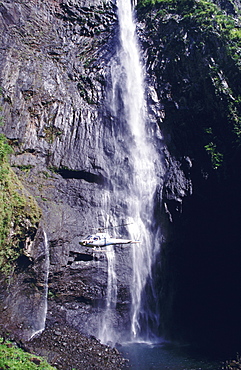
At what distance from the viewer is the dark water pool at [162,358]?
9.59m

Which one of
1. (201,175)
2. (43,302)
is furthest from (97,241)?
(201,175)

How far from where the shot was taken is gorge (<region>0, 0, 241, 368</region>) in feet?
37.8

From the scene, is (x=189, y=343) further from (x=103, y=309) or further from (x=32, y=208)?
(x=32, y=208)

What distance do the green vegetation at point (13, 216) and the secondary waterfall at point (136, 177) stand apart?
3644 millimetres

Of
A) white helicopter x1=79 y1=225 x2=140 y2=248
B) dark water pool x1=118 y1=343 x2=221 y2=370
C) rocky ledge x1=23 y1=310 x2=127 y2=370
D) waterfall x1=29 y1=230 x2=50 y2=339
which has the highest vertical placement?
white helicopter x1=79 y1=225 x2=140 y2=248

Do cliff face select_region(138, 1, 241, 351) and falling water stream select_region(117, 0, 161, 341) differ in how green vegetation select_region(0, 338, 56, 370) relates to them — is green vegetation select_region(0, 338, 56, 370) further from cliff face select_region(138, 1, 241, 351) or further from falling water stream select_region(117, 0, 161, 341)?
cliff face select_region(138, 1, 241, 351)

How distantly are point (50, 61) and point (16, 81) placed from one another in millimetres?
2312

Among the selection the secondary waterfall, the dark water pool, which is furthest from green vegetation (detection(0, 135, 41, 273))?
the dark water pool

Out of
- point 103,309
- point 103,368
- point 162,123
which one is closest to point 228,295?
point 103,309

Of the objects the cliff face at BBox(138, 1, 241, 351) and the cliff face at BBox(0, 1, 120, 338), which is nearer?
the cliff face at BBox(0, 1, 120, 338)

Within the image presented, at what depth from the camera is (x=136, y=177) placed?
1405 centimetres

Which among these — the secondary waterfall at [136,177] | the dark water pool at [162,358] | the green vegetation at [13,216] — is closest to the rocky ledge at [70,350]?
the dark water pool at [162,358]

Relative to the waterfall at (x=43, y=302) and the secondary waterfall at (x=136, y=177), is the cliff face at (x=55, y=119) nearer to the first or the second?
the waterfall at (x=43, y=302)

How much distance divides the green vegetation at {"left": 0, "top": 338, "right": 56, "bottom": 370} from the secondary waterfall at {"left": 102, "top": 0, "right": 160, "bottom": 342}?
3.41 metres
